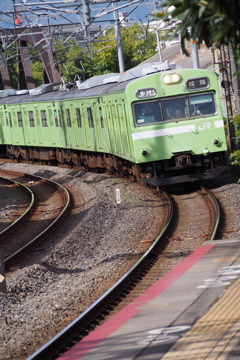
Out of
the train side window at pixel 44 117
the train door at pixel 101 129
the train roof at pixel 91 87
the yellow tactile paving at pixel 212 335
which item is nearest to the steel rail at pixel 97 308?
the yellow tactile paving at pixel 212 335

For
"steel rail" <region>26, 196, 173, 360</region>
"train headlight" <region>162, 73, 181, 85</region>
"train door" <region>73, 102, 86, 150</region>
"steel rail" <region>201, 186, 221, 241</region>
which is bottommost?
"steel rail" <region>201, 186, 221, 241</region>

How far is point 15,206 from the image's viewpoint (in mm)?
19484

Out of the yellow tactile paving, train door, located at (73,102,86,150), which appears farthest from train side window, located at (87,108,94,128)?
the yellow tactile paving

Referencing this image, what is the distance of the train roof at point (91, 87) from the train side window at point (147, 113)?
643 millimetres

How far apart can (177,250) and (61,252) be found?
2.07 m

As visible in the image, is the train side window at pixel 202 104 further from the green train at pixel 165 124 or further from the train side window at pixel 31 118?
the train side window at pixel 31 118

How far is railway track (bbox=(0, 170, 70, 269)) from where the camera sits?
13.5 meters

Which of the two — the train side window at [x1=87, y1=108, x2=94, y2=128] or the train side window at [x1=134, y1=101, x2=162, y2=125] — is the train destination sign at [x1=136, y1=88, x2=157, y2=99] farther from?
the train side window at [x1=87, y1=108, x2=94, y2=128]

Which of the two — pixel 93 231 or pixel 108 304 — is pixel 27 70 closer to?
pixel 93 231

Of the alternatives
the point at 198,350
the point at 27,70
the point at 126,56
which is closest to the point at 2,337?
the point at 198,350

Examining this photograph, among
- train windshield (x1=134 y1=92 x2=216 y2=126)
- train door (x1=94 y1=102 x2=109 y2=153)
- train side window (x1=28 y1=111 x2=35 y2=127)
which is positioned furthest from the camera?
train side window (x1=28 y1=111 x2=35 y2=127)

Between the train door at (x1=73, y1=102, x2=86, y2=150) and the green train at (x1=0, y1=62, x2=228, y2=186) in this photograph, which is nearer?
the green train at (x1=0, y1=62, x2=228, y2=186)

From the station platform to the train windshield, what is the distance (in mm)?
8230

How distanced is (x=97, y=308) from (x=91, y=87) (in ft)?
51.7
